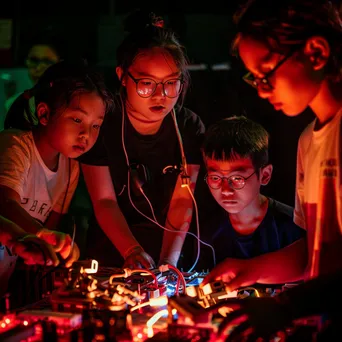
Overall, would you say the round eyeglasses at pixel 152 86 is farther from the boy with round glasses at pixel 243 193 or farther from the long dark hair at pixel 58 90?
the boy with round glasses at pixel 243 193

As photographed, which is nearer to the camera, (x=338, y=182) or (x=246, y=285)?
(x=338, y=182)

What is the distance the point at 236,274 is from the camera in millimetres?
2037

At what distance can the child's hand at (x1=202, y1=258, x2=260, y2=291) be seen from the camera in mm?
2004

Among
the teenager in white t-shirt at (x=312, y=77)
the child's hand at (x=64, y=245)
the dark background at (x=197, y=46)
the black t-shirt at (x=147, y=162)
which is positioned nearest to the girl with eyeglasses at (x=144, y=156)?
the black t-shirt at (x=147, y=162)

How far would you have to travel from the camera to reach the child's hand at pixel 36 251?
1881 millimetres

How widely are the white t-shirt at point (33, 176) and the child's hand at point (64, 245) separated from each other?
57cm

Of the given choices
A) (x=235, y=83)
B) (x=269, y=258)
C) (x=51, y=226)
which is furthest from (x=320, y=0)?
(x=235, y=83)

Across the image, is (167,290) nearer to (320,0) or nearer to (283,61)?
(283,61)

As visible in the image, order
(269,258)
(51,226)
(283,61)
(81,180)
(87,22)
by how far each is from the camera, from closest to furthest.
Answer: (283,61) → (269,258) → (51,226) → (81,180) → (87,22)

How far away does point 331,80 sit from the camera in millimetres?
1680

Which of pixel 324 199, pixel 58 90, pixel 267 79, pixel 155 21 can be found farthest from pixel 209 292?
pixel 155 21

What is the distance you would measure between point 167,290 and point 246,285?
0.32 metres

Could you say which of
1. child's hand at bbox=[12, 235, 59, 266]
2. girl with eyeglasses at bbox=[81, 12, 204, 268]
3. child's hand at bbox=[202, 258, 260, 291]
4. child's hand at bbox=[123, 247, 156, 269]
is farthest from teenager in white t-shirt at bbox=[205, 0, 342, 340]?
girl with eyeglasses at bbox=[81, 12, 204, 268]

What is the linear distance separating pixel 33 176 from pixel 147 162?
0.63m
